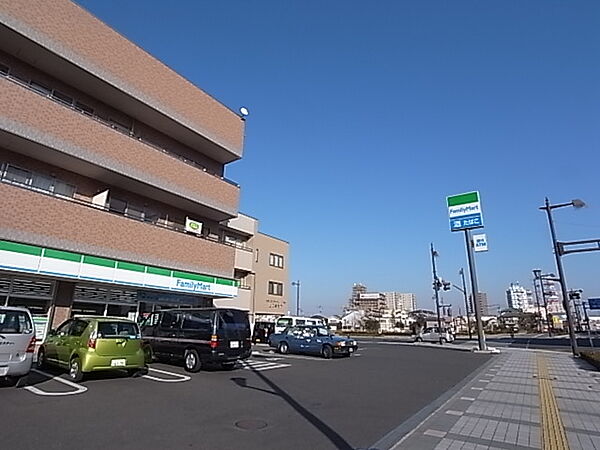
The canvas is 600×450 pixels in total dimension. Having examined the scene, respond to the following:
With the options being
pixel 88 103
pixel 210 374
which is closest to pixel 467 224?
pixel 210 374

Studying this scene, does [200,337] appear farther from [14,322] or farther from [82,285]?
[82,285]

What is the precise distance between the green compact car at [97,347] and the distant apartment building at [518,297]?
135 meters

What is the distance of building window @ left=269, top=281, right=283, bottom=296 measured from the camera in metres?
37.6

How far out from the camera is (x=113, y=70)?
17188 mm

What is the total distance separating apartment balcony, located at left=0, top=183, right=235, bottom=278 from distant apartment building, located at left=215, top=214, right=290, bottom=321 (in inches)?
379

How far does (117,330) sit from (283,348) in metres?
12.6

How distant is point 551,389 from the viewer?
1073 centimetres

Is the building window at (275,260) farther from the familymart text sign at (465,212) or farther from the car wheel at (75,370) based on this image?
the car wheel at (75,370)

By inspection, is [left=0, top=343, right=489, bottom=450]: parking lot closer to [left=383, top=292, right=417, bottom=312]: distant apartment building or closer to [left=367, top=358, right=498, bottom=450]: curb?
[left=367, top=358, right=498, bottom=450]: curb

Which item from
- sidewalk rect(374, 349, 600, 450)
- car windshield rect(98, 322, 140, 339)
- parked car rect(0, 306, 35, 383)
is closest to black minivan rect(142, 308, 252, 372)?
car windshield rect(98, 322, 140, 339)

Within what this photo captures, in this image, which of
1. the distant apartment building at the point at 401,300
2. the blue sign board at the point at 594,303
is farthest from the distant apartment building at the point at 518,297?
the blue sign board at the point at 594,303

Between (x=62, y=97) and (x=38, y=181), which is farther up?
(x=62, y=97)

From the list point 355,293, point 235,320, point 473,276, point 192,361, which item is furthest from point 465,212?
point 355,293

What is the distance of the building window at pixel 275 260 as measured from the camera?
37.9m
